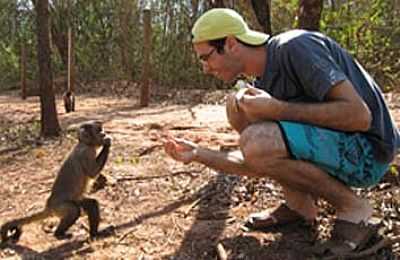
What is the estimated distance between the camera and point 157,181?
4113 millimetres

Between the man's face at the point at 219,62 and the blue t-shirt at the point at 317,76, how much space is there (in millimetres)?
140

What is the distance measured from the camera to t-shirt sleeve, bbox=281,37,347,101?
2371 millimetres

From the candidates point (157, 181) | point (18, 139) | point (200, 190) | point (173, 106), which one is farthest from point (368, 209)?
point (173, 106)

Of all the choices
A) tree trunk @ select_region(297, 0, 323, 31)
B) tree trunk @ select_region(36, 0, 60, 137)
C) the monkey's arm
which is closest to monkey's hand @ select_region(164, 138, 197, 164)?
the monkey's arm

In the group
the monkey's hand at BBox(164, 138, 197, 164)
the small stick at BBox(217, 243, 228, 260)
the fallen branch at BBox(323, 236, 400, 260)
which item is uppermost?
the monkey's hand at BBox(164, 138, 197, 164)

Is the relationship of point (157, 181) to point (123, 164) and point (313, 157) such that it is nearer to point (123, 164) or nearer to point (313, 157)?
point (123, 164)

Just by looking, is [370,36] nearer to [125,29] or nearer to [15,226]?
[125,29]

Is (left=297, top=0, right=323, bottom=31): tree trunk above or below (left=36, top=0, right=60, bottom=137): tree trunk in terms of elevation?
above

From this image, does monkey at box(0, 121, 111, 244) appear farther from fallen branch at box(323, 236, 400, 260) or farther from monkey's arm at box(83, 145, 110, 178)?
fallen branch at box(323, 236, 400, 260)

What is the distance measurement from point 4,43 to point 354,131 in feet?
46.0

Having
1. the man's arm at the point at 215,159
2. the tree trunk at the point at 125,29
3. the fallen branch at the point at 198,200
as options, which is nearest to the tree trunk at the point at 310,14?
the fallen branch at the point at 198,200

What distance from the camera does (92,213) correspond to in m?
3.21

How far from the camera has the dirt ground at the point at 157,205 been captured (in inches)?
113

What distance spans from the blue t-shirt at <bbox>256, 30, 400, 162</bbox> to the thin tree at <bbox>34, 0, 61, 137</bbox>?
3685 millimetres
